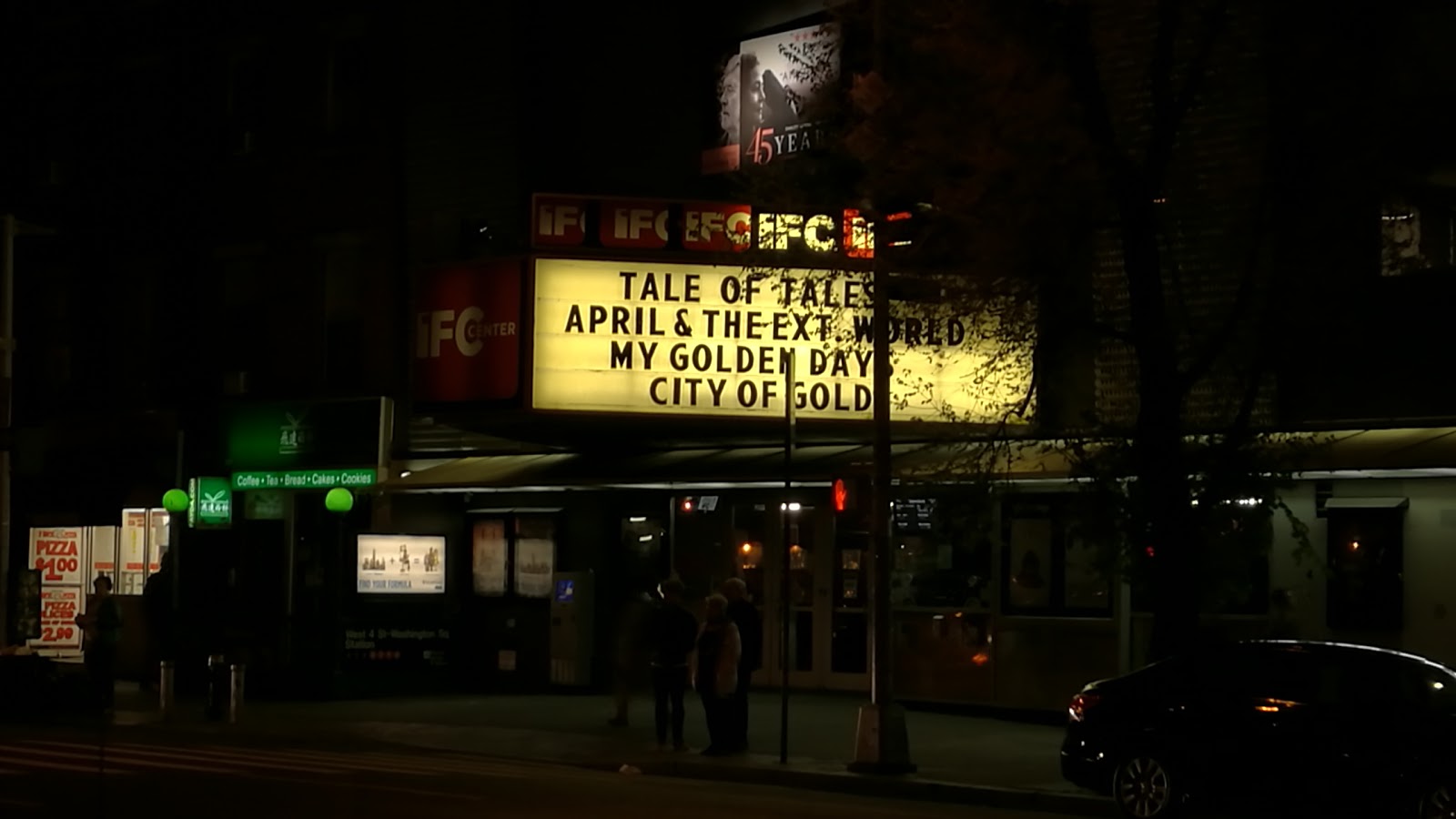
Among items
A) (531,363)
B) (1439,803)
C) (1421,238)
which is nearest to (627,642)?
(531,363)

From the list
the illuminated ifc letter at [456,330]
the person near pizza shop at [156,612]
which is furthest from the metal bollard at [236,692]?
the person near pizza shop at [156,612]

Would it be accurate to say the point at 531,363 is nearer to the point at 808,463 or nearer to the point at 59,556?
the point at 808,463

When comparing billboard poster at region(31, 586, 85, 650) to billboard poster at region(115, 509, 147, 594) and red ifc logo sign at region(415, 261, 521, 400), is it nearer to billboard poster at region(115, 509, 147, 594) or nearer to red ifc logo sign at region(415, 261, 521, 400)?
billboard poster at region(115, 509, 147, 594)

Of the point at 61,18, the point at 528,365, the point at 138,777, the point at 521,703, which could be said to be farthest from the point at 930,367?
the point at 61,18

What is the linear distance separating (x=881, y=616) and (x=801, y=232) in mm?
4286

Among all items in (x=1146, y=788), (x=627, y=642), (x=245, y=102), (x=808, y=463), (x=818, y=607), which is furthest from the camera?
(x=245, y=102)

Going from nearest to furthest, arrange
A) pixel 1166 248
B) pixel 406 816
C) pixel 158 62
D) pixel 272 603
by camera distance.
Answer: pixel 406 816
pixel 1166 248
pixel 272 603
pixel 158 62

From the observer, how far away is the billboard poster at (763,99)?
1044 inches

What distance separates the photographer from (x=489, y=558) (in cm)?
2953

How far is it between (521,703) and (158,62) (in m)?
14.2

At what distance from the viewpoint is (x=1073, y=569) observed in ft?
76.1

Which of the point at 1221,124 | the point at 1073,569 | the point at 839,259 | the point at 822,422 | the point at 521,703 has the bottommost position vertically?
the point at 521,703

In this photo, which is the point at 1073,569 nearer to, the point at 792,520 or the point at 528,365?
the point at 792,520

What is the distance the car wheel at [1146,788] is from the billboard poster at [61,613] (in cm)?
2366
